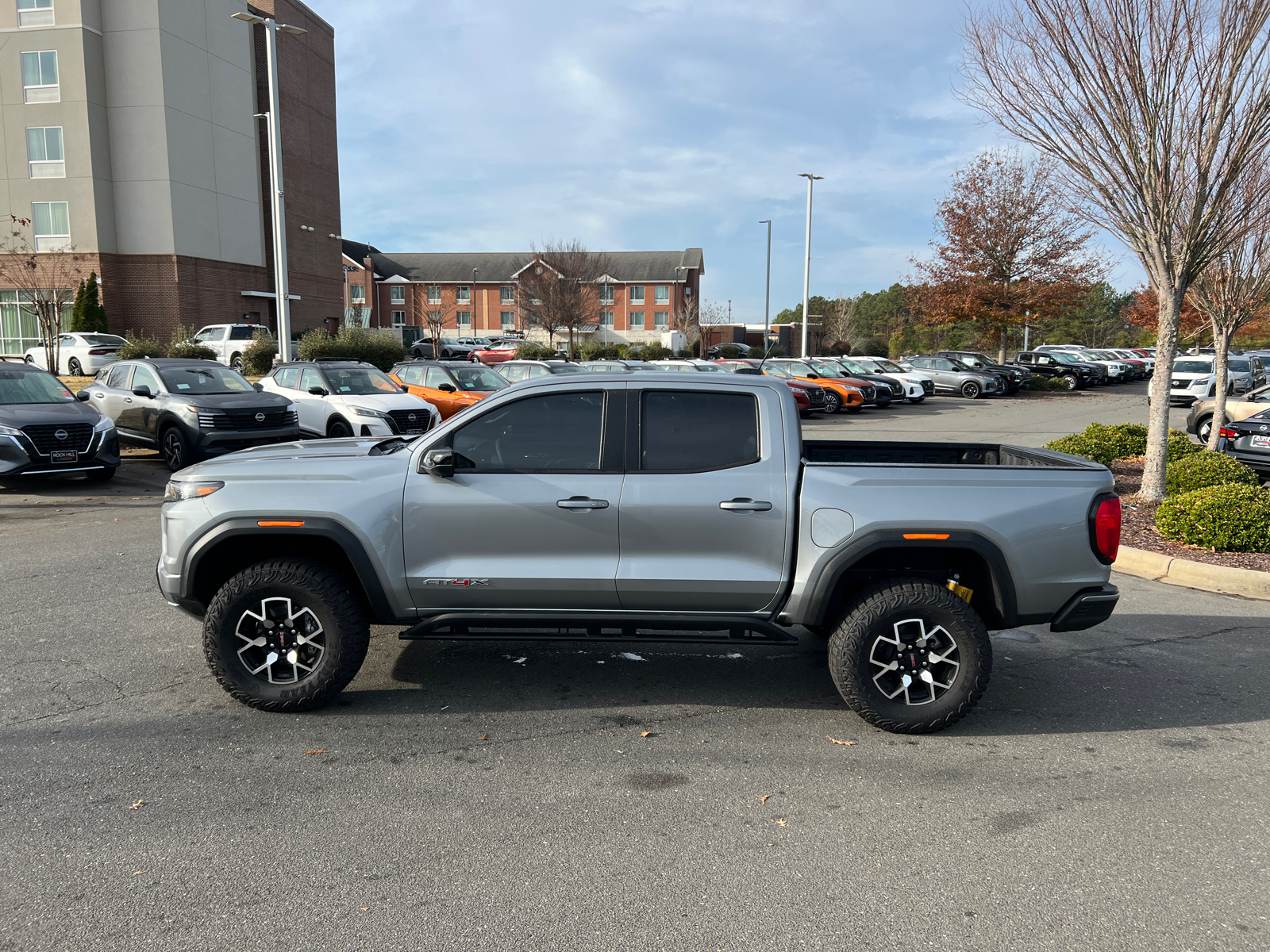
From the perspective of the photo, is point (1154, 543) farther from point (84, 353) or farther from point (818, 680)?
point (84, 353)

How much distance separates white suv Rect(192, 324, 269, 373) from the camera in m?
32.5

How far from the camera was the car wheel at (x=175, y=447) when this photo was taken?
44.0 feet

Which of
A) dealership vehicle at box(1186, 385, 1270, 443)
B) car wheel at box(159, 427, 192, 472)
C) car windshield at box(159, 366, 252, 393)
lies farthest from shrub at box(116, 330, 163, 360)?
dealership vehicle at box(1186, 385, 1270, 443)

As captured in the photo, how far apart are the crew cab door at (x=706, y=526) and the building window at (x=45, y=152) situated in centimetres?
4367

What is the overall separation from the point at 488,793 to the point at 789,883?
1373mm

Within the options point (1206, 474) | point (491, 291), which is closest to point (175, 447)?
point (1206, 474)

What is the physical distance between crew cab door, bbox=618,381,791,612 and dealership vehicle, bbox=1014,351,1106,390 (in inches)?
1533

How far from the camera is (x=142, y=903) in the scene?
312 centimetres

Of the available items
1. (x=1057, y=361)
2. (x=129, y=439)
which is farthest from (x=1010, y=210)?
(x=129, y=439)

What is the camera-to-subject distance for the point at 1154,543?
862cm

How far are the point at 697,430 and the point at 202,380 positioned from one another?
12193 mm

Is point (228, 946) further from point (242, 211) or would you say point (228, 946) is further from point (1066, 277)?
point (242, 211)

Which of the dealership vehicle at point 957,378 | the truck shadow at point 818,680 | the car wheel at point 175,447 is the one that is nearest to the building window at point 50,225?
the car wheel at point 175,447

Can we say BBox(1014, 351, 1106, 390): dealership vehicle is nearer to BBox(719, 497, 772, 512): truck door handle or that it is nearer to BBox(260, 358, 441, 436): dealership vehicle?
BBox(260, 358, 441, 436): dealership vehicle
